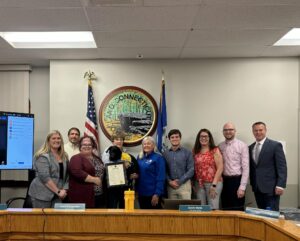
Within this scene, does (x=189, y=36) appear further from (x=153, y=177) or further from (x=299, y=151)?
(x=299, y=151)

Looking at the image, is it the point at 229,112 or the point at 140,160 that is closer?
the point at 140,160

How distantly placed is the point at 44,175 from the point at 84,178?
0.38 meters

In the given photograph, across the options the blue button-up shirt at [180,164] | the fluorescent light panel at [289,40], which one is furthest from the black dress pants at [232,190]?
the fluorescent light panel at [289,40]

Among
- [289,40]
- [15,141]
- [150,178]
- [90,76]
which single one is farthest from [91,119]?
[289,40]

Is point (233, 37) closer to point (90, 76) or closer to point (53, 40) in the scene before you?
point (90, 76)

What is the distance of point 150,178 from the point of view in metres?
3.91

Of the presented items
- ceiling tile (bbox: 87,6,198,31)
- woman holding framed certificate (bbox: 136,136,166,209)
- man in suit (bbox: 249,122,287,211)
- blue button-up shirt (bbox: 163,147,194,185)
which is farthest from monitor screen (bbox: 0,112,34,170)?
man in suit (bbox: 249,122,287,211)

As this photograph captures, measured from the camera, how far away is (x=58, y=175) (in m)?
3.33

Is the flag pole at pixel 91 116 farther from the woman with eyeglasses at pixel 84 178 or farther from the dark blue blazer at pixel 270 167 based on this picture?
the dark blue blazer at pixel 270 167

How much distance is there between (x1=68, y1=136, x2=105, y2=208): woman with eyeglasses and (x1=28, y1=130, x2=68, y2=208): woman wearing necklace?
0.09 meters

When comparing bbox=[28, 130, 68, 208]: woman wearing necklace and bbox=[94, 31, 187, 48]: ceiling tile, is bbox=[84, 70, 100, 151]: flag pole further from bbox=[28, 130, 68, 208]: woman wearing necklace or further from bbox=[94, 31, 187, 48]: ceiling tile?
bbox=[28, 130, 68, 208]: woman wearing necklace

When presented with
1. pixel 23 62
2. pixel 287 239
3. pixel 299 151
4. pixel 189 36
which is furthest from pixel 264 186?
pixel 23 62

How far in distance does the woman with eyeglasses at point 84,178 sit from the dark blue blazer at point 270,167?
1854 millimetres

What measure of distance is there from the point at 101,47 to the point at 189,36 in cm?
113
